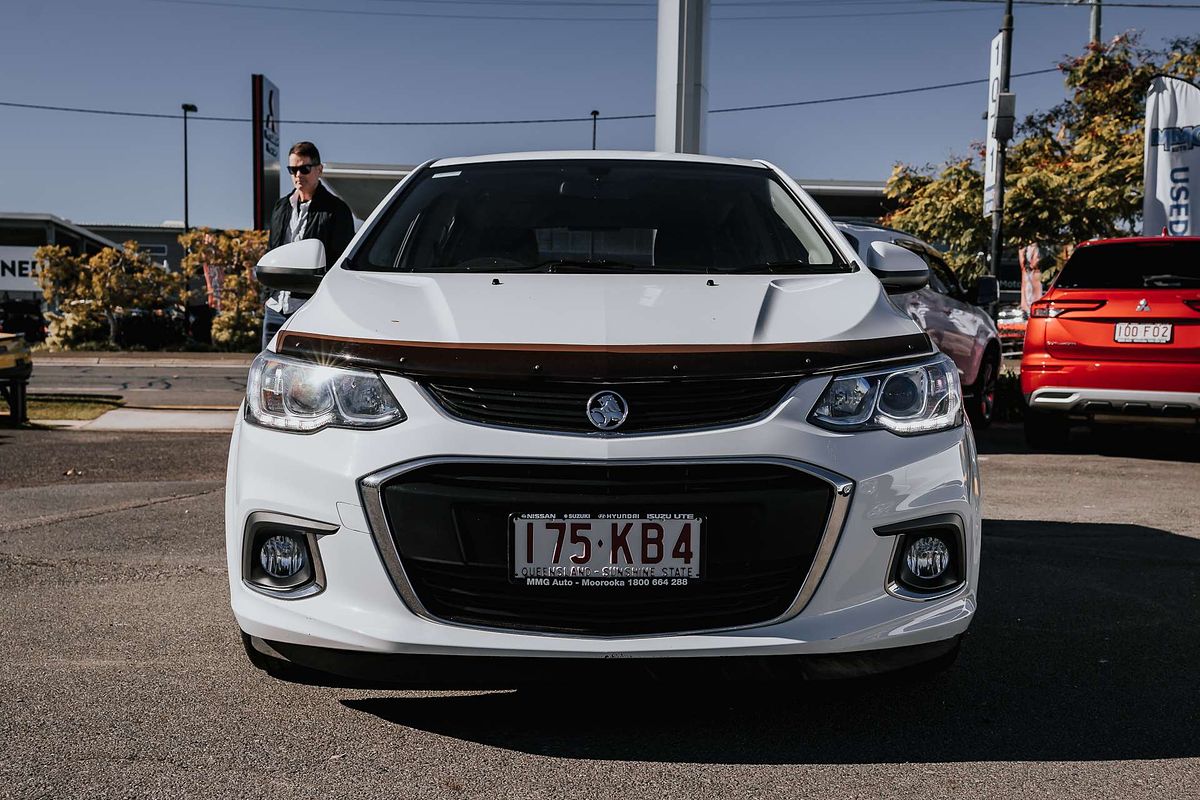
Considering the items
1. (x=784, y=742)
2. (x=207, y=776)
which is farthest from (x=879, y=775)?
(x=207, y=776)

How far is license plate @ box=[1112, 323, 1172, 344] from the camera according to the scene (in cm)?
830

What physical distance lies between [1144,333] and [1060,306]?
Answer: 61cm

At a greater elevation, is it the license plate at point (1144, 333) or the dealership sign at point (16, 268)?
the dealership sign at point (16, 268)

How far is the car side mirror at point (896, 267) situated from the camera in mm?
3925

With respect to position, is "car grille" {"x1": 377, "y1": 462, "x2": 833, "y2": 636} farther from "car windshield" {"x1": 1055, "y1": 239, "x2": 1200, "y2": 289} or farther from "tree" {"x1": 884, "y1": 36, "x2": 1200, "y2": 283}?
"tree" {"x1": 884, "y1": 36, "x2": 1200, "y2": 283}

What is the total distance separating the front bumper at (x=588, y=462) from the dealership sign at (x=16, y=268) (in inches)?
1663

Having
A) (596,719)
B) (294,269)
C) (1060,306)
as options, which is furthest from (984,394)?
(596,719)

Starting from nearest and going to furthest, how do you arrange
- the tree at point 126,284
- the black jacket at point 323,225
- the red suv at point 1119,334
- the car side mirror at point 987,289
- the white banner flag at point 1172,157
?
the black jacket at point 323,225
the red suv at point 1119,334
the car side mirror at point 987,289
the white banner flag at point 1172,157
the tree at point 126,284

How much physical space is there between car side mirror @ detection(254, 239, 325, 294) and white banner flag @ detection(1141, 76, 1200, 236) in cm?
1308

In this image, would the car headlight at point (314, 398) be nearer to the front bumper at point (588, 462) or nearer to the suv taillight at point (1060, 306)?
the front bumper at point (588, 462)

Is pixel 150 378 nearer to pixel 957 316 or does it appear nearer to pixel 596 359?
pixel 957 316

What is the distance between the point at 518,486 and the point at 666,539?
35 centimetres

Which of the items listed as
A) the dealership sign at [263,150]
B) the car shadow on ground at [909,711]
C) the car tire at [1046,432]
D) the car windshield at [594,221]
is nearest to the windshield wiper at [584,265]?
the car windshield at [594,221]

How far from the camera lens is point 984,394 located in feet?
35.8
